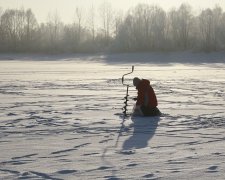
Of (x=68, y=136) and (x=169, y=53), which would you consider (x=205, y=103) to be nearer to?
(x=68, y=136)

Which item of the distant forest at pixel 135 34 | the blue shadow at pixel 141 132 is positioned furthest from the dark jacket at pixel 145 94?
the distant forest at pixel 135 34

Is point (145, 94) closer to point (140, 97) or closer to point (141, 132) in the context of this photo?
point (140, 97)

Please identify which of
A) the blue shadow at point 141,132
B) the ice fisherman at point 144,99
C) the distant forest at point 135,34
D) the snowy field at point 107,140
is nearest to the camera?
the snowy field at point 107,140

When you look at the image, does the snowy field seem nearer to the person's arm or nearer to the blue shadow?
the blue shadow

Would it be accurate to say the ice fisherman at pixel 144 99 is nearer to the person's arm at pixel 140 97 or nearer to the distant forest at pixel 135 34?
the person's arm at pixel 140 97

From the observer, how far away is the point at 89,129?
10461 millimetres

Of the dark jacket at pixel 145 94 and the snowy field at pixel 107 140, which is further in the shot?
the dark jacket at pixel 145 94

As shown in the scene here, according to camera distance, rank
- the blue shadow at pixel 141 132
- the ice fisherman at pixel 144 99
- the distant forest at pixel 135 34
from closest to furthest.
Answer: the blue shadow at pixel 141 132
the ice fisherman at pixel 144 99
the distant forest at pixel 135 34

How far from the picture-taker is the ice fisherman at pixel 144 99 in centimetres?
1243

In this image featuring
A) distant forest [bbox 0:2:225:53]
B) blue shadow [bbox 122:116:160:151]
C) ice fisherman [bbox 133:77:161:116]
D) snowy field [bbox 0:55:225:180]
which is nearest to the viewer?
snowy field [bbox 0:55:225:180]

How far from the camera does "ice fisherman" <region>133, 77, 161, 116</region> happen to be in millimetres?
12430

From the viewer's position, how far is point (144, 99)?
12.5 meters

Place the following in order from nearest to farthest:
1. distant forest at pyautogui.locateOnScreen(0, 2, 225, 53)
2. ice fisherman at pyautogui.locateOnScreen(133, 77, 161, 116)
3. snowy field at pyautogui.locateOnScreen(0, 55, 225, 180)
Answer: snowy field at pyautogui.locateOnScreen(0, 55, 225, 180) → ice fisherman at pyautogui.locateOnScreen(133, 77, 161, 116) → distant forest at pyautogui.locateOnScreen(0, 2, 225, 53)

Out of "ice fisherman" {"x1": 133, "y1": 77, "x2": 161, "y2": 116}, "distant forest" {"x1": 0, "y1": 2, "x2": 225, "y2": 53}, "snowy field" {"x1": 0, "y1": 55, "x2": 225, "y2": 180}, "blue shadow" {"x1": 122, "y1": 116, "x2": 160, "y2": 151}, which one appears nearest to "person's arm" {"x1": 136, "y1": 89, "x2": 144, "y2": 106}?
"ice fisherman" {"x1": 133, "y1": 77, "x2": 161, "y2": 116}
